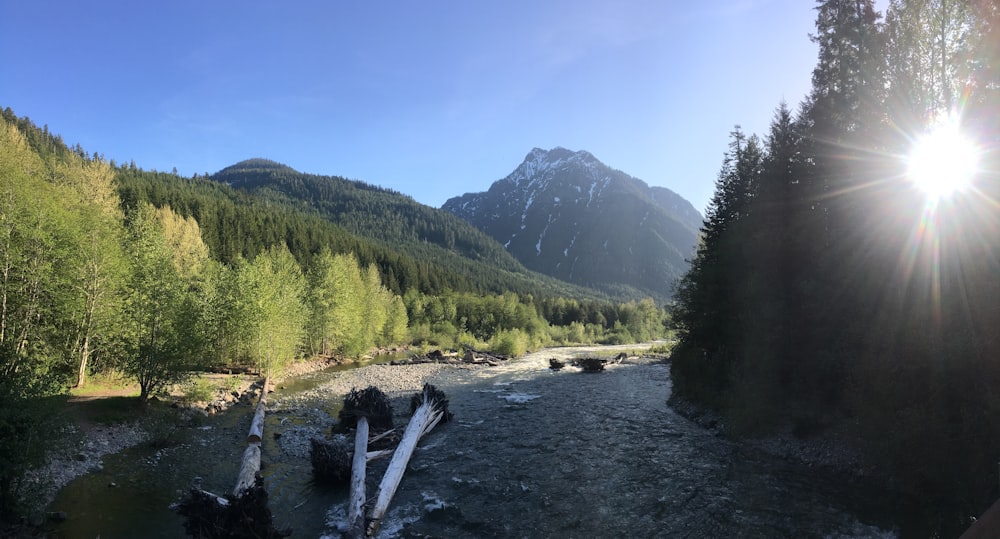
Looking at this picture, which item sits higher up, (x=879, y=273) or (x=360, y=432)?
(x=879, y=273)

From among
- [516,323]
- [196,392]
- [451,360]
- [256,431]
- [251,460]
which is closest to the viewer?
[251,460]

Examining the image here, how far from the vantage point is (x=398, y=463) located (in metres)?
16.2

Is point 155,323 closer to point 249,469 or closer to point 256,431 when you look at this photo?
point 256,431

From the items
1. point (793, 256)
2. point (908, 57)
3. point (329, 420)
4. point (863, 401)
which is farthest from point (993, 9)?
point (329, 420)

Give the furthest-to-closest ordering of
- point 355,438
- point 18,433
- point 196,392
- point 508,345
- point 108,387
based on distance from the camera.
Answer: point 508,345 < point 196,392 < point 108,387 < point 355,438 < point 18,433

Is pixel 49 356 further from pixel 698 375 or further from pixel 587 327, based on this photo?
pixel 587 327

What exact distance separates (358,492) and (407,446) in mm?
4411

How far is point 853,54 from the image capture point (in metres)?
21.7

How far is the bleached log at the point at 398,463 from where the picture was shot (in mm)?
13156

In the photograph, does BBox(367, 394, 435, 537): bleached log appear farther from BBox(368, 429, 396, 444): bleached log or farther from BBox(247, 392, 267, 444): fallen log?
BBox(247, 392, 267, 444): fallen log

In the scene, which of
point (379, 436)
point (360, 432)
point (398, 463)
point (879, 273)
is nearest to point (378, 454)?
point (379, 436)

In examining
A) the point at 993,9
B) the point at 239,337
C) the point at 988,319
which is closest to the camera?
the point at 988,319

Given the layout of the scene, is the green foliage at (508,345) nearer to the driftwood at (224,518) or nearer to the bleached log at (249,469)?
the bleached log at (249,469)

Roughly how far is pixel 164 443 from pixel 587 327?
4657 inches
